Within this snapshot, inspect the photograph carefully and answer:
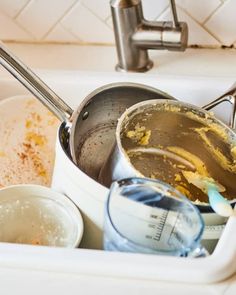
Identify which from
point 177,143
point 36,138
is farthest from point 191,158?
point 36,138

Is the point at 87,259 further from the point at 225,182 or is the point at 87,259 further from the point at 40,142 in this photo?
the point at 40,142

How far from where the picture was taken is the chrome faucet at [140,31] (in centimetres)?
90

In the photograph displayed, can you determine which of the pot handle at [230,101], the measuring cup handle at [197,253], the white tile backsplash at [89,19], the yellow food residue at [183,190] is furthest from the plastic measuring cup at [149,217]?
the white tile backsplash at [89,19]

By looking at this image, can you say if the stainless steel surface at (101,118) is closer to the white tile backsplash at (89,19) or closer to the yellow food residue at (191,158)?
the yellow food residue at (191,158)

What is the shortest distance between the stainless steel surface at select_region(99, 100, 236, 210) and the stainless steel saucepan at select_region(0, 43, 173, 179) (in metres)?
0.05

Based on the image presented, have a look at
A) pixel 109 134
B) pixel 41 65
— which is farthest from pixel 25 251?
pixel 41 65

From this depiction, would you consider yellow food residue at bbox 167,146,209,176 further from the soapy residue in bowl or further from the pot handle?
the soapy residue in bowl

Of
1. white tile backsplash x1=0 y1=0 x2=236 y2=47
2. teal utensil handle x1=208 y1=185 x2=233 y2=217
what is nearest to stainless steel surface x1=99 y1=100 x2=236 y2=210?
teal utensil handle x1=208 y1=185 x2=233 y2=217

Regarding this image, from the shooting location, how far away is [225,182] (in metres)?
0.79

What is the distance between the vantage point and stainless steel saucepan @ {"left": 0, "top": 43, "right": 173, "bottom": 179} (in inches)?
31.4

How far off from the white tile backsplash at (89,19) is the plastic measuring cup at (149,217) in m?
0.42

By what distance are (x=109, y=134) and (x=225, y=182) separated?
0.52 ft

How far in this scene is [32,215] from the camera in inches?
30.8

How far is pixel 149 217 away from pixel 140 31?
38cm
